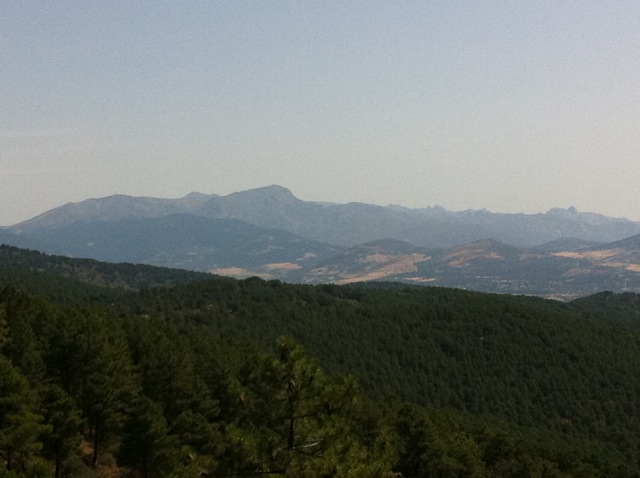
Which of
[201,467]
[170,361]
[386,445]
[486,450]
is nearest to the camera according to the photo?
[201,467]

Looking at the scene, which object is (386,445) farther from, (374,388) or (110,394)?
(374,388)

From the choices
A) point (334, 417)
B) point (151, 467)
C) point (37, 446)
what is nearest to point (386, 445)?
point (334, 417)

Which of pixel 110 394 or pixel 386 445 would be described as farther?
pixel 110 394

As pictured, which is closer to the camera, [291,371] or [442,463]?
[291,371]

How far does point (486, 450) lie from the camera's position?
88938 millimetres

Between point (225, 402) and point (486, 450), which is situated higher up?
point (225, 402)

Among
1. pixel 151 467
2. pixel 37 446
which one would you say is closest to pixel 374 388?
pixel 151 467

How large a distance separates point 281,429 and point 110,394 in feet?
117

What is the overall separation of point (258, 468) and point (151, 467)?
36.8 m

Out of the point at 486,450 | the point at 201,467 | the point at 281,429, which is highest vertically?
the point at 281,429

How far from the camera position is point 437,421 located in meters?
90.0

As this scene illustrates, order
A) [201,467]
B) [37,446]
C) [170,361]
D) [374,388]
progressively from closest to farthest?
[201,467], [37,446], [170,361], [374,388]

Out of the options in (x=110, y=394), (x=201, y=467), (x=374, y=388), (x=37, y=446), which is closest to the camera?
(x=201, y=467)

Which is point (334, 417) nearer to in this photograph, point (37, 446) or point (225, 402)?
point (37, 446)
